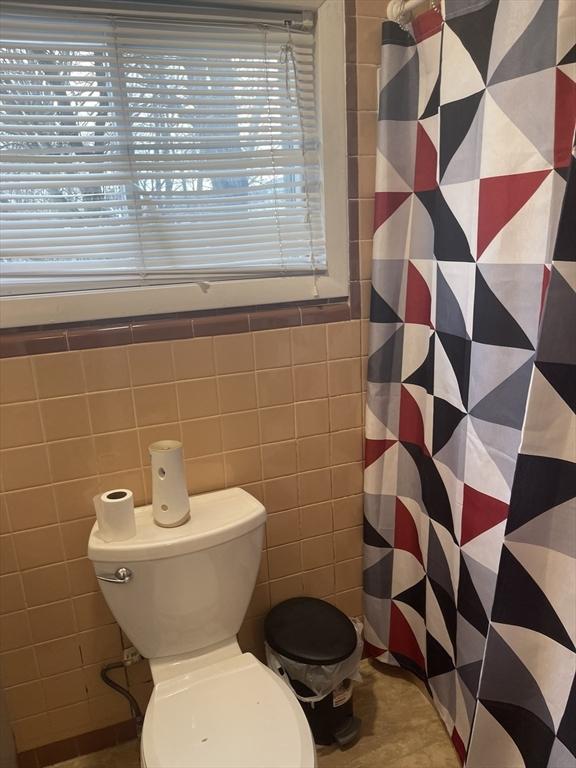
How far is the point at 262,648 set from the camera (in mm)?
1651

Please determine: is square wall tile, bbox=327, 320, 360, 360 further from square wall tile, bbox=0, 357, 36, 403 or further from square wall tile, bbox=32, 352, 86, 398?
square wall tile, bbox=0, 357, 36, 403

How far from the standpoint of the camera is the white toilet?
1081 millimetres

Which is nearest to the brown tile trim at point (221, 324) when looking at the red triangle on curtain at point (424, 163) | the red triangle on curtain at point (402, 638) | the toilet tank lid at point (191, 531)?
the toilet tank lid at point (191, 531)

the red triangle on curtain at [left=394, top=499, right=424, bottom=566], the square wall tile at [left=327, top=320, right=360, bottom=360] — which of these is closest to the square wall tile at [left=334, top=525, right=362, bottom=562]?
the red triangle on curtain at [left=394, top=499, right=424, bottom=566]

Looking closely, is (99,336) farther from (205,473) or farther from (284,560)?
(284,560)

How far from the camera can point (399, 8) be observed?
1.29 metres

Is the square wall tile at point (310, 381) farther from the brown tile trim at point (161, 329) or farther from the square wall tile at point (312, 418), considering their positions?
the brown tile trim at point (161, 329)

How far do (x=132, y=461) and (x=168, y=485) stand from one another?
0.17 m

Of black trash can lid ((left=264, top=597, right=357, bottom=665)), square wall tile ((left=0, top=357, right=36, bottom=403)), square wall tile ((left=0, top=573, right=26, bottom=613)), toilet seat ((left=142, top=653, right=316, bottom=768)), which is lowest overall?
black trash can lid ((left=264, top=597, right=357, bottom=665))

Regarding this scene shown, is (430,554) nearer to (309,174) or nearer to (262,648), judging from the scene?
(262,648)

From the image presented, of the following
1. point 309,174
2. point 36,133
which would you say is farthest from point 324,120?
point 36,133

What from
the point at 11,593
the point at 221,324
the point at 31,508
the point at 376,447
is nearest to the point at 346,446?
the point at 376,447

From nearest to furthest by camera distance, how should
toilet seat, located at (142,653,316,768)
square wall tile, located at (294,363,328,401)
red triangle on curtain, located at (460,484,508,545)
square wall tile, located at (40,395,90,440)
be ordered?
toilet seat, located at (142,653,316,768)
red triangle on curtain, located at (460,484,508,545)
square wall tile, located at (40,395,90,440)
square wall tile, located at (294,363,328,401)

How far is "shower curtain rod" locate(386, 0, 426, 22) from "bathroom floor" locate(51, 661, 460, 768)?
6.07 ft
